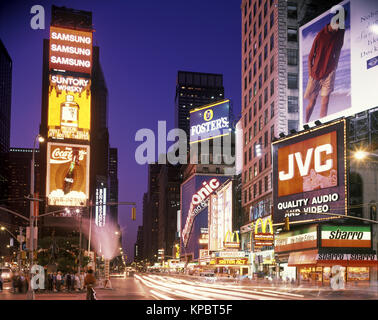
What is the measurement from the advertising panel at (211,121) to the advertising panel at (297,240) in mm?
88144

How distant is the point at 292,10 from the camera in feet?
254

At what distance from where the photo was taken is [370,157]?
60.2 metres

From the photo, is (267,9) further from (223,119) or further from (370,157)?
(223,119)

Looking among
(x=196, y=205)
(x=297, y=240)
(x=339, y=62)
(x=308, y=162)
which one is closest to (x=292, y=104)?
(x=339, y=62)

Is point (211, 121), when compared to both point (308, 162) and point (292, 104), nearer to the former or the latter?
point (292, 104)

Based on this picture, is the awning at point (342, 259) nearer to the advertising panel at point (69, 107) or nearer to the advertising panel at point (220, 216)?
the advertising panel at point (220, 216)

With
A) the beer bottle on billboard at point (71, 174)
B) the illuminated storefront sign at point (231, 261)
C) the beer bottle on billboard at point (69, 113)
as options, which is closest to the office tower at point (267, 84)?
the illuminated storefront sign at point (231, 261)

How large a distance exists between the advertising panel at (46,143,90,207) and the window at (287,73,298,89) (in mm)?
37706

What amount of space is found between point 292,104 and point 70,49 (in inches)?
1764

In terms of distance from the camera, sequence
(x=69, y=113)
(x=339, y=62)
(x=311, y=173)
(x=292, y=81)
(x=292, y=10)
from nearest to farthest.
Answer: (x=311, y=173) < (x=339, y=62) < (x=292, y=81) < (x=292, y=10) < (x=69, y=113)

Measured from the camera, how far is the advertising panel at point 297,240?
2325 inches

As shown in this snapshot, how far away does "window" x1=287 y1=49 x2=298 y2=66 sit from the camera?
75875 mm

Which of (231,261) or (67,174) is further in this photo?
(67,174)
